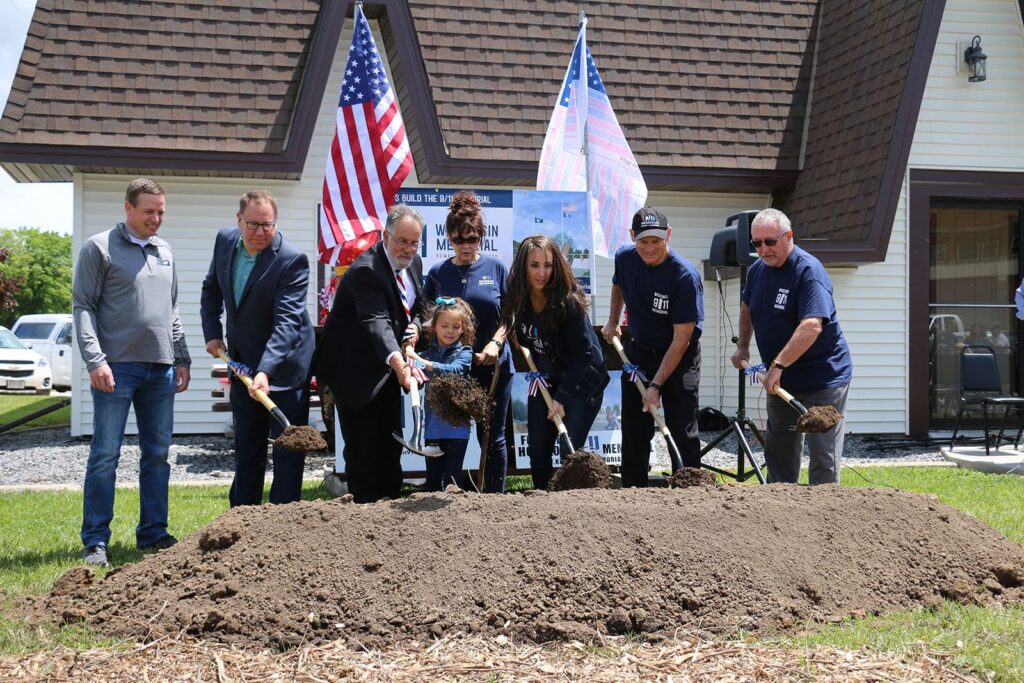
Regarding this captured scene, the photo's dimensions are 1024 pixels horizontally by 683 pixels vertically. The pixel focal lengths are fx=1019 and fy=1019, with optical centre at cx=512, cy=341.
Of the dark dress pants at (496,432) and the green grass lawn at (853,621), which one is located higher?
the dark dress pants at (496,432)

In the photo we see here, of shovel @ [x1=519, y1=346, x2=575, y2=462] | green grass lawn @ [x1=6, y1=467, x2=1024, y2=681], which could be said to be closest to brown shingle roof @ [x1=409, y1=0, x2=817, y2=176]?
green grass lawn @ [x1=6, y1=467, x2=1024, y2=681]

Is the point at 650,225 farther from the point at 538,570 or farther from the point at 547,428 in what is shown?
the point at 538,570

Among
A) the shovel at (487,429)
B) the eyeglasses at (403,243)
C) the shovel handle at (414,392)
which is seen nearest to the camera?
the shovel handle at (414,392)

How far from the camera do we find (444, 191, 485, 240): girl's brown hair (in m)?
6.24

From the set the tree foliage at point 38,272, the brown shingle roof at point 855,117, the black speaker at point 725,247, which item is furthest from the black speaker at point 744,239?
the tree foliage at point 38,272

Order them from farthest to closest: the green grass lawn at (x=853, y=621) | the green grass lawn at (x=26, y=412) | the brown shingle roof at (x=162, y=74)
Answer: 1. the green grass lawn at (x=26, y=412)
2. the brown shingle roof at (x=162, y=74)
3. the green grass lawn at (x=853, y=621)

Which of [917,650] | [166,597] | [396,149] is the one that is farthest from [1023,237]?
[166,597]

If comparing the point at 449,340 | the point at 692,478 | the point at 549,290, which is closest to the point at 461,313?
the point at 449,340

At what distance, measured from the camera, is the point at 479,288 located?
20.9 ft

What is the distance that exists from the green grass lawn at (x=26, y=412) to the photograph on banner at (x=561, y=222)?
8618 millimetres

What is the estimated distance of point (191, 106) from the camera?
12.0m

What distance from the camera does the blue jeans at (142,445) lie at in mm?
5820

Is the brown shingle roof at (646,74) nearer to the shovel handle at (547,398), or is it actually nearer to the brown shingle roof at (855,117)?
the brown shingle roof at (855,117)

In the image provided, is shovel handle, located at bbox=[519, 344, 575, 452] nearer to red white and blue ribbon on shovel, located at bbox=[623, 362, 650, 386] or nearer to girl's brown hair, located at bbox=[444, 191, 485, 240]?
red white and blue ribbon on shovel, located at bbox=[623, 362, 650, 386]
